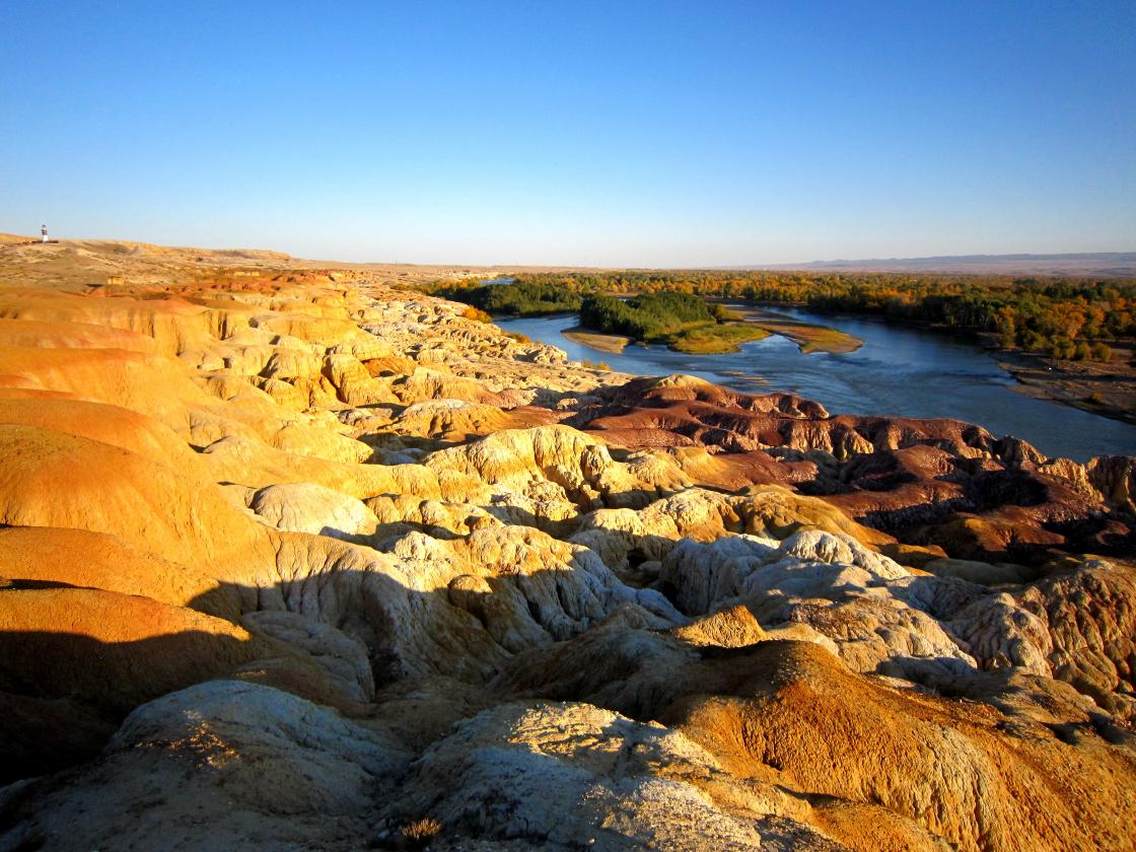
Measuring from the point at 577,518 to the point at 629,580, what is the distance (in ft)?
13.8

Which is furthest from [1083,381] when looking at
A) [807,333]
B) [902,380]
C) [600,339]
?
[600,339]

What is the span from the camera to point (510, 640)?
57.2 feet

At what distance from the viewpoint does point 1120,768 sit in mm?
10195

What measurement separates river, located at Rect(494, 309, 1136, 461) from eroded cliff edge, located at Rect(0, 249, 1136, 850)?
66.1 feet

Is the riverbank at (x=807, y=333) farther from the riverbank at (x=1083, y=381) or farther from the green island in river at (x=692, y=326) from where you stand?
the riverbank at (x=1083, y=381)

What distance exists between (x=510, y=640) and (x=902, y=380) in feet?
202

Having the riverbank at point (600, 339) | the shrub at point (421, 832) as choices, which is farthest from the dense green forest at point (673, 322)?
the shrub at point (421, 832)

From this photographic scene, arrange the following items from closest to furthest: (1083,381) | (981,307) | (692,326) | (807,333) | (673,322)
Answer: (1083,381), (981,307), (807,333), (692,326), (673,322)

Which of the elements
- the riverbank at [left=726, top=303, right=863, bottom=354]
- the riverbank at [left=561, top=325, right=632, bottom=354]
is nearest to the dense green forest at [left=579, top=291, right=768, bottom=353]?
the riverbank at [left=561, top=325, right=632, bottom=354]

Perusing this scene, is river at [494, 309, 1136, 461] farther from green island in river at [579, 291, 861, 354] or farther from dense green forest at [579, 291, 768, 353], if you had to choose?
dense green forest at [579, 291, 768, 353]

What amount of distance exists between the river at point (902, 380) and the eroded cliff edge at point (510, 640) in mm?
20137

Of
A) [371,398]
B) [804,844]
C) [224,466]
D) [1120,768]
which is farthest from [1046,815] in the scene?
[371,398]

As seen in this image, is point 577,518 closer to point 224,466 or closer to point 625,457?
point 625,457

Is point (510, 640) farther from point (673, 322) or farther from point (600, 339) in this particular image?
point (673, 322)
